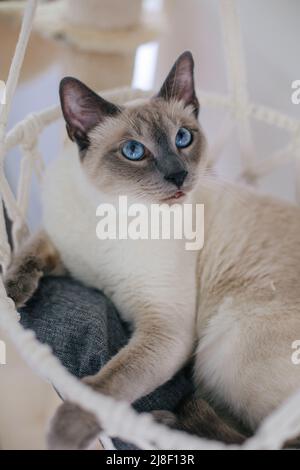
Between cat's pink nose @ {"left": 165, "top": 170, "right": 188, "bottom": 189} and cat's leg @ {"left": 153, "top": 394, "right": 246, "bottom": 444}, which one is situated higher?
cat's pink nose @ {"left": 165, "top": 170, "right": 188, "bottom": 189}

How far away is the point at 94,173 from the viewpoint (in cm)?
136

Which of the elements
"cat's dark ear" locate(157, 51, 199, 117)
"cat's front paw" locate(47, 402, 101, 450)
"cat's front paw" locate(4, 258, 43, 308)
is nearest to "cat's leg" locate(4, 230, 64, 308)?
"cat's front paw" locate(4, 258, 43, 308)

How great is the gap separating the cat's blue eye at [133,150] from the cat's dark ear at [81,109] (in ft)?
0.33

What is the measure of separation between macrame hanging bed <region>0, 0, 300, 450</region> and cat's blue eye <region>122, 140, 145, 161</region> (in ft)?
1.01

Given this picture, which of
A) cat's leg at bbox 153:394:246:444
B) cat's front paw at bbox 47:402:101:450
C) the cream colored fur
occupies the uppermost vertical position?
the cream colored fur

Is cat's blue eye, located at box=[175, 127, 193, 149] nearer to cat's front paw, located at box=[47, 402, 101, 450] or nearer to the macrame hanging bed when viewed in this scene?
the macrame hanging bed

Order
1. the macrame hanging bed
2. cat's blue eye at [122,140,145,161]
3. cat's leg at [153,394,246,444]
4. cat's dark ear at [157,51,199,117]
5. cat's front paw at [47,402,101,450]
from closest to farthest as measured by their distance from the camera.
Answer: the macrame hanging bed → cat's front paw at [47,402,101,450] → cat's leg at [153,394,246,444] → cat's blue eye at [122,140,145,161] → cat's dark ear at [157,51,199,117]

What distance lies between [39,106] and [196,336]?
1.73 metres

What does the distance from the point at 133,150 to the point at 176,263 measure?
335mm

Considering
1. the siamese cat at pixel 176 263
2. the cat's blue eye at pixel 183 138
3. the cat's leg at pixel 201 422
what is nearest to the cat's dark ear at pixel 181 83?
the siamese cat at pixel 176 263

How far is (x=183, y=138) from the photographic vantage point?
4.70 feet

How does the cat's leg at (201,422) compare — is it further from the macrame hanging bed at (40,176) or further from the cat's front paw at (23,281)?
the cat's front paw at (23,281)

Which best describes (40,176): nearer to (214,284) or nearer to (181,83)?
(181,83)

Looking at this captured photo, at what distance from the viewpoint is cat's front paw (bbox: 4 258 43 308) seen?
1.39 m
